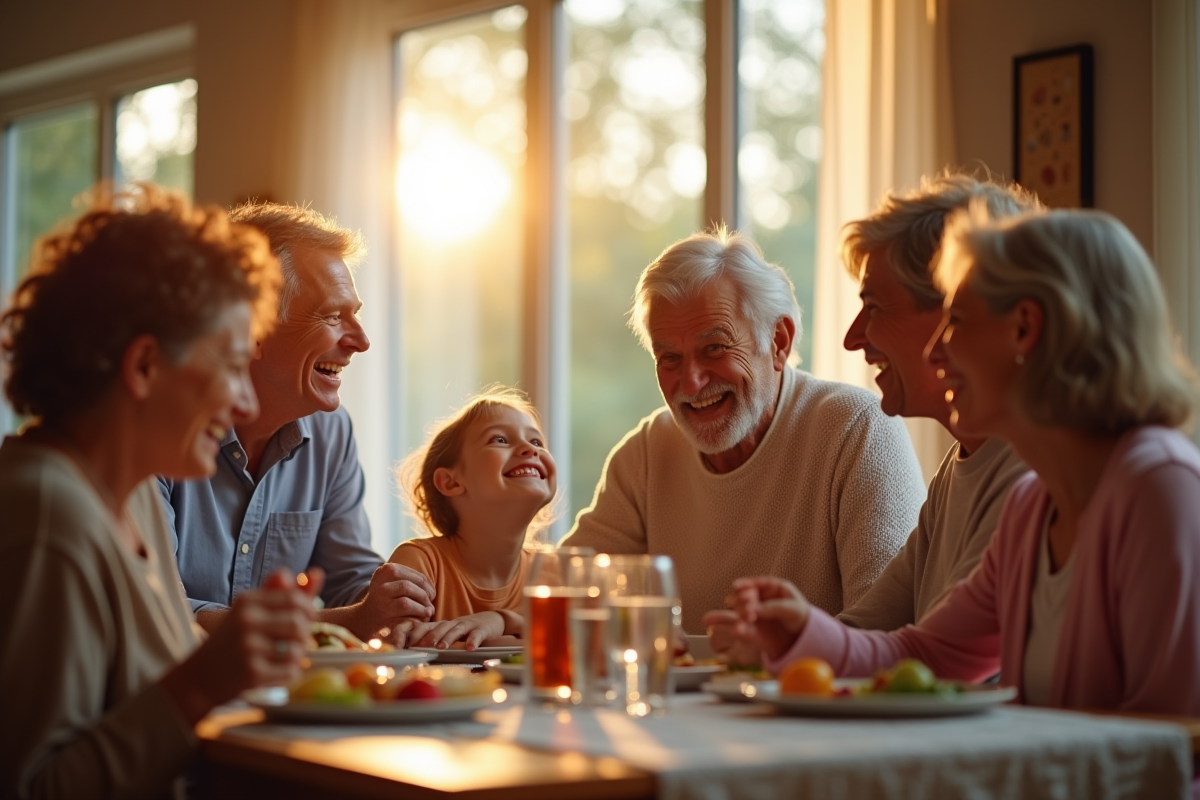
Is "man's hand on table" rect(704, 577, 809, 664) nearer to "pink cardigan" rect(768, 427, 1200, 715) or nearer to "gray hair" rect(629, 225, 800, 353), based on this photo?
"pink cardigan" rect(768, 427, 1200, 715)

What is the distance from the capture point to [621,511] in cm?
310

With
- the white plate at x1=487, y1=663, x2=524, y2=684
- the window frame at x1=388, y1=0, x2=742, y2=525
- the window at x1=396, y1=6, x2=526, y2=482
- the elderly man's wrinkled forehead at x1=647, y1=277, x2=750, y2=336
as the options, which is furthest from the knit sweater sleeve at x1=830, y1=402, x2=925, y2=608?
the window at x1=396, y1=6, x2=526, y2=482

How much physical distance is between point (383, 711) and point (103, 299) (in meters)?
0.50

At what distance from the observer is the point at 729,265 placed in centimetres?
294

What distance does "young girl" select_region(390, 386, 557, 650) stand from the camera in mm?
2875

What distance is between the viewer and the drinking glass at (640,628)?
1488mm

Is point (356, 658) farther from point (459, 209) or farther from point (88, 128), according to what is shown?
point (88, 128)

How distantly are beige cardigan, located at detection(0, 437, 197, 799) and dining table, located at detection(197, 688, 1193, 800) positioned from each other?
0.25 ft

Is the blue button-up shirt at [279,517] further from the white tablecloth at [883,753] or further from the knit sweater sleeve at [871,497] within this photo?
the white tablecloth at [883,753]

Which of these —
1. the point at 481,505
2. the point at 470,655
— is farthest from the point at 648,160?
the point at 470,655

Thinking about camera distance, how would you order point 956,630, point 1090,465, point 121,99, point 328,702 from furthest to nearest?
1. point 121,99
2. point 956,630
3. point 1090,465
4. point 328,702

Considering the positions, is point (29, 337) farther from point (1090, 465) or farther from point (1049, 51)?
point (1049, 51)

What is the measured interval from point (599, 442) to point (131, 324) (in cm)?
371

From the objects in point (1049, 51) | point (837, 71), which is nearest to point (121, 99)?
point (837, 71)
